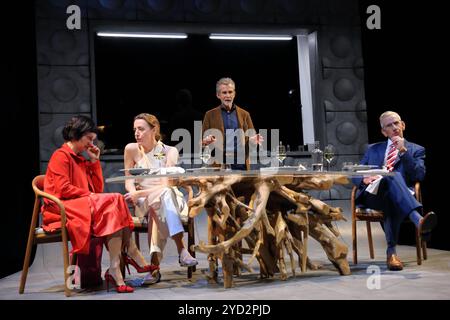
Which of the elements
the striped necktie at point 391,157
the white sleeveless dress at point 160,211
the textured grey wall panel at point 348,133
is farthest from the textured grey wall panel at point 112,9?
the striped necktie at point 391,157

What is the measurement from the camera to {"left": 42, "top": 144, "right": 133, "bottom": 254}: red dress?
402cm

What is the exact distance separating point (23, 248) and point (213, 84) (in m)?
3.41

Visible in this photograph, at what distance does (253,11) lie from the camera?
25.2ft

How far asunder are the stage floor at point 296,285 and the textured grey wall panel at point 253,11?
3374 mm

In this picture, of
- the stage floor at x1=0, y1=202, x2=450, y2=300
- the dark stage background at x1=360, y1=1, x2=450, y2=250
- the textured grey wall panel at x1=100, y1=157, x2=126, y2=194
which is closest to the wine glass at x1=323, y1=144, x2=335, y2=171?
the stage floor at x1=0, y1=202, x2=450, y2=300

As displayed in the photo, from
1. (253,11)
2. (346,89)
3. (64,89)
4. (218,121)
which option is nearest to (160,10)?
(253,11)

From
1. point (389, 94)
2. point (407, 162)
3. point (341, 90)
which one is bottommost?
point (407, 162)

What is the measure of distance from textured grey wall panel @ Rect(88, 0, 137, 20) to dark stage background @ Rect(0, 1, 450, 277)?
1.31 meters

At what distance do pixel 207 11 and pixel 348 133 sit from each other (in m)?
2.34

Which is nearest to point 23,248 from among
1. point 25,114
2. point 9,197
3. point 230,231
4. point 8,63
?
point 9,197

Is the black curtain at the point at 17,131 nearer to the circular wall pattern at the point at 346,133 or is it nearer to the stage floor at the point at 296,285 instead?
the stage floor at the point at 296,285

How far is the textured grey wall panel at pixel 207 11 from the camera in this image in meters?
7.48

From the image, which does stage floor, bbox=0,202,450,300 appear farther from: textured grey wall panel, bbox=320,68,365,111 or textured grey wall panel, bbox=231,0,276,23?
A: textured grey wall panel, bbox=231,0,276,23

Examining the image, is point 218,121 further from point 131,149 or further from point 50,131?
point 50,131
